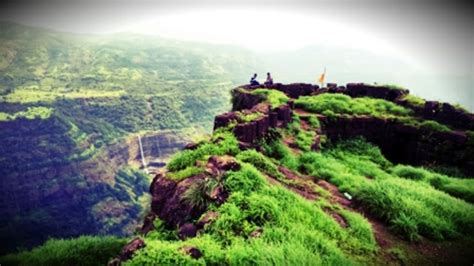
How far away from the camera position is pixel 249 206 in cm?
643

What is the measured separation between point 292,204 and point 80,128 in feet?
356

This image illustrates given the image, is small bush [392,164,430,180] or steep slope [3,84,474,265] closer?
steep slope [3,84,474,265]

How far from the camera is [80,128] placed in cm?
10631

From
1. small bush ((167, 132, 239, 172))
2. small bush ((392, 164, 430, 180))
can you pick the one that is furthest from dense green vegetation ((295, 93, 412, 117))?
small bush ((167, 132, 239, 172))

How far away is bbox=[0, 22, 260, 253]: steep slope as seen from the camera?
75250mm

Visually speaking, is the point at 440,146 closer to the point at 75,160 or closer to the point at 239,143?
the point at 239,143

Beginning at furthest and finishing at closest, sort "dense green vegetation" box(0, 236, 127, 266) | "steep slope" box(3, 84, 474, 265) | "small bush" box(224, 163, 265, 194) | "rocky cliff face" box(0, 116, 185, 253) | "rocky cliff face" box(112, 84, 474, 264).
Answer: "rocky cliff face" box(0, 116, 185, 253)
"dense green vegetation" box(0, 236, 127, 266)
"small bush" box(224, 163, 265, 194)
"rocky cliff face" box(112, 84, 474, 264)
"steep slope" box(3, 84, 474, 265)

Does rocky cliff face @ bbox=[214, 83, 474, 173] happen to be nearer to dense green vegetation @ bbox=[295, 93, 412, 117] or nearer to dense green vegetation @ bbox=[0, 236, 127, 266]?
dense green vegetation @ bbox=[295, 93, 412, 117]

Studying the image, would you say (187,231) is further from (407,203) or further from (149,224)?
(407,203)

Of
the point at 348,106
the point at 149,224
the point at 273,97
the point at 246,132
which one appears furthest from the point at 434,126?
the point at 149,224

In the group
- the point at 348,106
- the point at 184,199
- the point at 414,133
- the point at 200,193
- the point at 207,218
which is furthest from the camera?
the point at 348,106

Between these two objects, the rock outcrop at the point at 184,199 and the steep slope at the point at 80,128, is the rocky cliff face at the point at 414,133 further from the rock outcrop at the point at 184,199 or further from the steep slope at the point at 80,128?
the steep slope at the point at 80,128

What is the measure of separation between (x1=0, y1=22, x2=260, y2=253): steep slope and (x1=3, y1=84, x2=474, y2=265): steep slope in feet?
136

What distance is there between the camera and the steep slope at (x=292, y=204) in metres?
5.54
